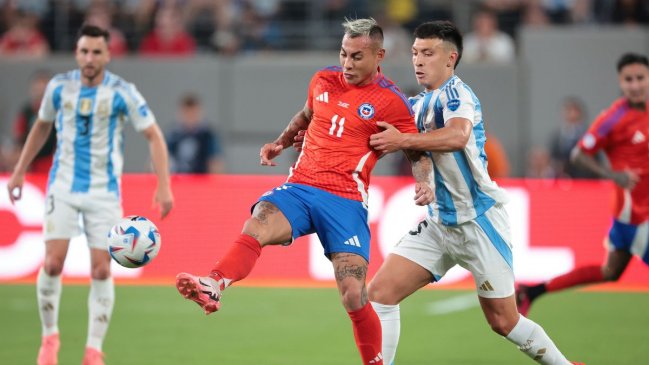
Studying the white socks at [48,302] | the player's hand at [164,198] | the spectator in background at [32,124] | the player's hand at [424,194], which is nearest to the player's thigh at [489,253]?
the player's hand at [424,194]

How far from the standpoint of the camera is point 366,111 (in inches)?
258

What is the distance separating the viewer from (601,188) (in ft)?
43.6

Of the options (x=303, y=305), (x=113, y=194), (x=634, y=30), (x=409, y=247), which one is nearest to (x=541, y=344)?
(x=409, y=247)

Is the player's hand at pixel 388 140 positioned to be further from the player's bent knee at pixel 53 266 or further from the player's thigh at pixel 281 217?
the player's bent knee at pixel 53 266

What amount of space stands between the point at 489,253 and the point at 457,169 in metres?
0.56

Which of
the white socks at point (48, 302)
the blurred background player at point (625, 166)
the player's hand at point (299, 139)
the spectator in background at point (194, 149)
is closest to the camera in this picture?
the player's hand at point (299, 139)

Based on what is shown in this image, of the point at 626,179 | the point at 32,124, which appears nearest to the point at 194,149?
the point at 32,124

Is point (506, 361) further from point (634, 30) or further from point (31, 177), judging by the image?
point (634, 30)

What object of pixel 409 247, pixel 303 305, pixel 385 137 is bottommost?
pixel 303 305

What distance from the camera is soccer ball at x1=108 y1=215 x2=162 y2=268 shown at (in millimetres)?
6535

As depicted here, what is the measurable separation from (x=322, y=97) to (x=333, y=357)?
274 cm

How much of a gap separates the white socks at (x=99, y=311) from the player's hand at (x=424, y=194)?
9.56 ft

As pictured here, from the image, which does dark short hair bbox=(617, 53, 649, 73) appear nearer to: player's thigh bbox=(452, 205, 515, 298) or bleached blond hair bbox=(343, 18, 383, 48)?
player's thigh bbox=(452, 205, 515, 298)

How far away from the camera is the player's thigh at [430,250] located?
679 cm
